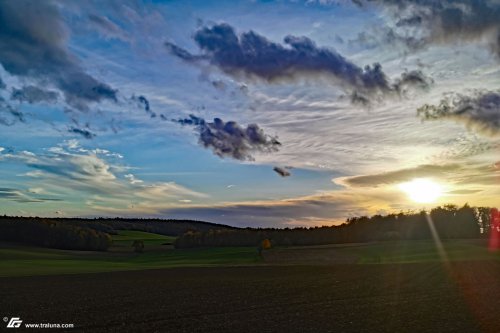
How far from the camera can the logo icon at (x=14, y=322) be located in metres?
20.4

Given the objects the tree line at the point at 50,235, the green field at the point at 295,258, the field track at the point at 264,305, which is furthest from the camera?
the tree line at the point at 50,235

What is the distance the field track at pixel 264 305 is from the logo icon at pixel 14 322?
0.47 metres

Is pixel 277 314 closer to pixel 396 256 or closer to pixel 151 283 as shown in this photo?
pixel 151 283

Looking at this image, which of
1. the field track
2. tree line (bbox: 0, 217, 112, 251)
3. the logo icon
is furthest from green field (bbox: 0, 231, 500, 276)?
the logo icon

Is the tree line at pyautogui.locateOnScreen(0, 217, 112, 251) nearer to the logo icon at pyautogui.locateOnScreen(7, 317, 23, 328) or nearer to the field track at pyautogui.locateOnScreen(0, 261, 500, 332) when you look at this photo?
the field track at pyautogui.locateOnScreen(0, 261, 500, 332)

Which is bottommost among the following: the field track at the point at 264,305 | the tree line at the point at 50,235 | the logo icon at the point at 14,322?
the logo icon at the point at 14,322

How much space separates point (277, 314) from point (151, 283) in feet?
64.4

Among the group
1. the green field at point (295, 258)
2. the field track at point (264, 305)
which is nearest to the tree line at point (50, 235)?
the green field at point (295, 258)

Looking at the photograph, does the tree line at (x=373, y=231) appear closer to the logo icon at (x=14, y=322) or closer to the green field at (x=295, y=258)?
the green field at (x=295, y=258)

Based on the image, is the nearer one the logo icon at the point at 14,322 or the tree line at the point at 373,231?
the logo icon at the point at 14,322

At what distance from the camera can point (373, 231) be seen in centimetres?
13212

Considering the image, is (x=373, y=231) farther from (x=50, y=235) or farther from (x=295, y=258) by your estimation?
(x=50, y=235)

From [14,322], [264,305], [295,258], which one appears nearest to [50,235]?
[295,258]

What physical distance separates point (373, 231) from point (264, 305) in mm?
112429
